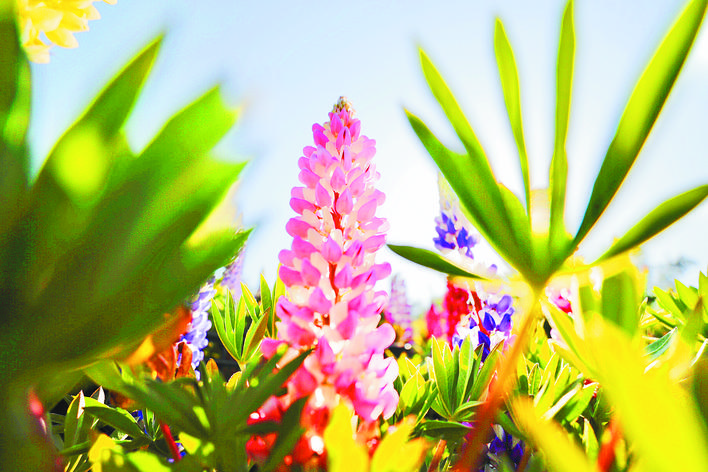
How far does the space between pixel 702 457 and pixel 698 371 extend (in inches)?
4.2

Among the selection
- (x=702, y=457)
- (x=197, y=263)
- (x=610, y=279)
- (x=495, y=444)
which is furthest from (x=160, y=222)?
(x=495, y=444)

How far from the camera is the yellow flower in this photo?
0.38m

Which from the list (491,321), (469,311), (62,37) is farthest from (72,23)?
(469,311)

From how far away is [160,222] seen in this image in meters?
0.27

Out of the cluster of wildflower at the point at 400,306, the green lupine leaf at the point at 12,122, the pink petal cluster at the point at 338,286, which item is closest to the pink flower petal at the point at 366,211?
the pink petal cluster at the point at 338,286

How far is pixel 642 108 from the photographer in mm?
325

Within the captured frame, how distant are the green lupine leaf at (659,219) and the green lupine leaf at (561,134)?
3 cm

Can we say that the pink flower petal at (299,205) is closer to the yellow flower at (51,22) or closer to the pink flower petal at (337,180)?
the pink flower petal at (337,180)

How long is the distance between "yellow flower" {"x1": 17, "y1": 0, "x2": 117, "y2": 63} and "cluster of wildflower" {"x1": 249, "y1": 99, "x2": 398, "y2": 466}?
226 mm

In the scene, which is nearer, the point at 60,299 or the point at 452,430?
the point at 60,299

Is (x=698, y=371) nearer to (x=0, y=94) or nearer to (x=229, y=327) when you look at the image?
(x=0, y=94)

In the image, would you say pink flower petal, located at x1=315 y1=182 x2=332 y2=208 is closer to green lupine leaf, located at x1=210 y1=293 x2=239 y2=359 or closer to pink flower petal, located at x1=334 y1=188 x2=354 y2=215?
pink flower petal, located at x1=334 y1=188 x2=354 y2=215

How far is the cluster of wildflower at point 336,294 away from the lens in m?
0.34

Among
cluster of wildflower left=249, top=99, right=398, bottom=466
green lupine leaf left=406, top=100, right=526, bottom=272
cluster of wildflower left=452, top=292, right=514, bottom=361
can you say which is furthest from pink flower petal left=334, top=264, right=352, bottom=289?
cluster of wildflower left=452, top=292, right=514, bottom=361
